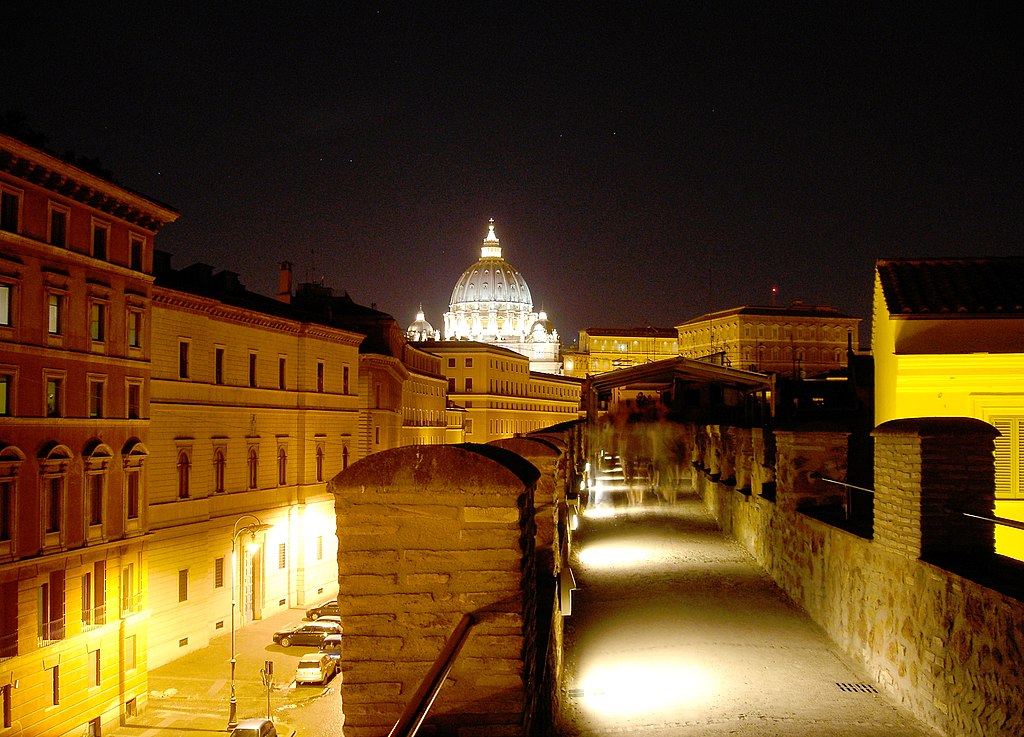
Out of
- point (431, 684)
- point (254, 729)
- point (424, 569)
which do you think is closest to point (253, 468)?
point (254, 729)

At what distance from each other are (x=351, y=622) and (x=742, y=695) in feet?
16.5

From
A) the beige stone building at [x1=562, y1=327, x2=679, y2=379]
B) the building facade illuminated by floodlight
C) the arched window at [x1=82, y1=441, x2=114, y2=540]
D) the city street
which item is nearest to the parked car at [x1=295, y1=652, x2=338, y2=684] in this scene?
the city street

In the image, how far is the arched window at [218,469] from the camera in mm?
27234

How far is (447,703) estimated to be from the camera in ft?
12.2

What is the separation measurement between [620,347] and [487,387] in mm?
38986

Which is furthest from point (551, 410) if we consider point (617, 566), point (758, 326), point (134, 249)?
point (617, 566)

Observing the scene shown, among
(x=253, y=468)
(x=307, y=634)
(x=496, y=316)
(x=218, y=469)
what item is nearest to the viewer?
(x=307, y=634)

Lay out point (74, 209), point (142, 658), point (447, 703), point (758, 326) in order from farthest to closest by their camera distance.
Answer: point (758, 326), point (142, 658), point (74, 209), point (447, 703)

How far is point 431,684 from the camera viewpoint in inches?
124

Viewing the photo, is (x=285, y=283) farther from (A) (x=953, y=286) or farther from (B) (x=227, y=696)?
(A) (x=953, y=286)

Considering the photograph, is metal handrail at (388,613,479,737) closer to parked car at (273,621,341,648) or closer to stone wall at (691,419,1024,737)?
stone wall at (691,419,1024,737)

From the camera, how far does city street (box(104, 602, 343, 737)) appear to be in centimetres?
1950

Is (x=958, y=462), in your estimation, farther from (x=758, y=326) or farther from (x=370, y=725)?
(x=758, y=326)

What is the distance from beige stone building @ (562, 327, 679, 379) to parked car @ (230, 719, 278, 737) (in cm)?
9891
